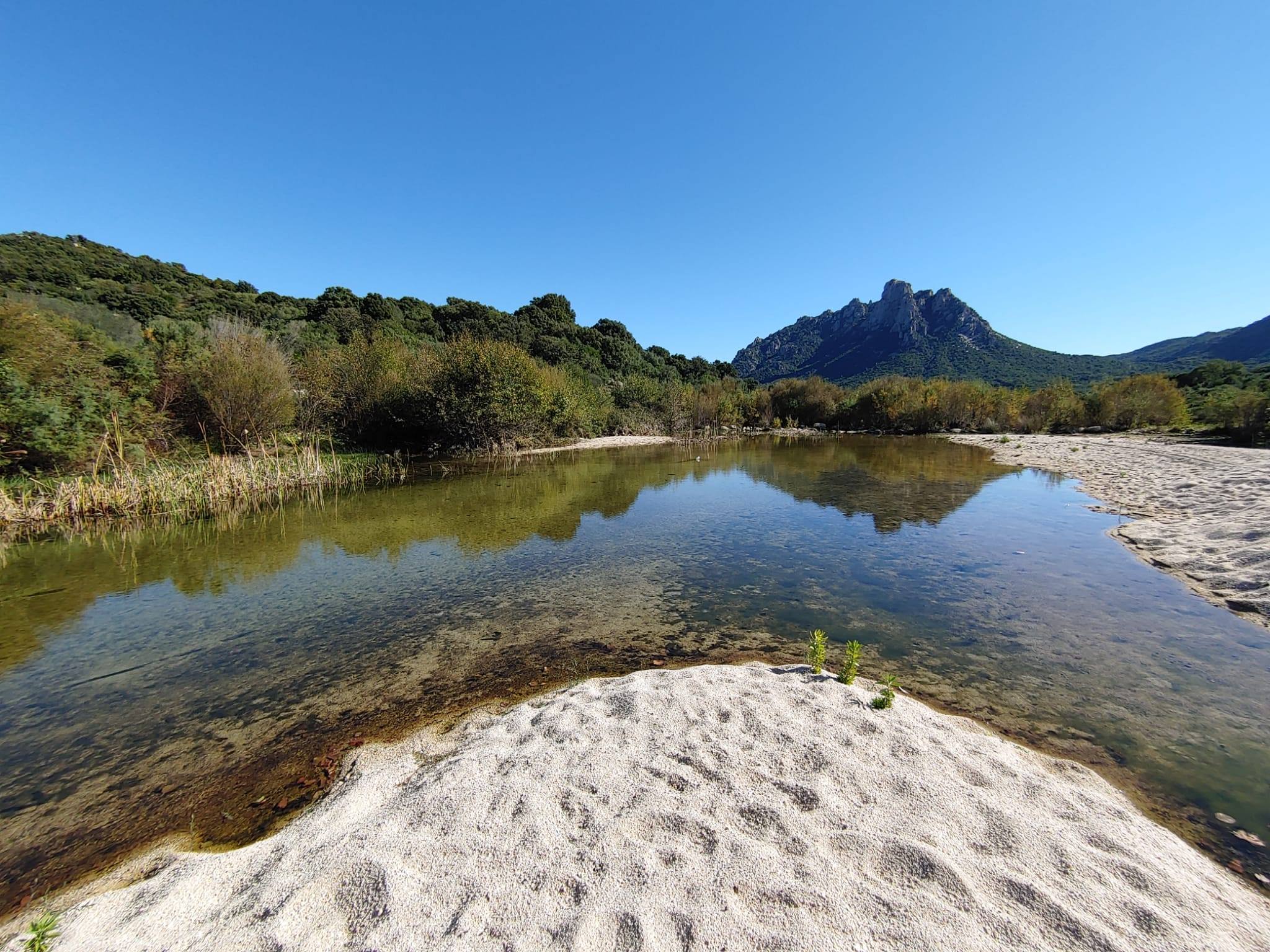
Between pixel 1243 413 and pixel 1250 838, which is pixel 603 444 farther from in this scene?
pixel 1250 838

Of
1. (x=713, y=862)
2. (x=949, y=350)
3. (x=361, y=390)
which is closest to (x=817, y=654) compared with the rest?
(x=713, y=862)

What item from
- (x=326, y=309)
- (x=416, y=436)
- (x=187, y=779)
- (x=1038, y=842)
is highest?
(x=326, y=309)

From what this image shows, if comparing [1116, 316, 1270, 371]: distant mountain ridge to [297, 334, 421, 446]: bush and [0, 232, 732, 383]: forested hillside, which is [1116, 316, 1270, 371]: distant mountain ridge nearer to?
[0, 232, 732, 383]: forested hillside

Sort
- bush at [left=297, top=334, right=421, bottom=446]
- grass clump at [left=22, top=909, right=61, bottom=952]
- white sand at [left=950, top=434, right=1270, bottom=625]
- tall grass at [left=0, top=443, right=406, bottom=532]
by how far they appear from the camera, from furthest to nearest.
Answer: bush at [left=297, top=334, right=421, bottom=446], tall grass at [left=0, top=443, right=406, bottom=532], white sand at [left=950, top=434, right=1270, bottom=625], grass clump at [left=22, top=909, right=61, bottom=952]

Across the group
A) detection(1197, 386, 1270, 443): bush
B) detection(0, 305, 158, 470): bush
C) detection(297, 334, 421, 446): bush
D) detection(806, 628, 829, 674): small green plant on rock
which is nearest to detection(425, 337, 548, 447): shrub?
detection(297, 334, 421, 446): bush

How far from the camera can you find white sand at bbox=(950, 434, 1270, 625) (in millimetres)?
8156

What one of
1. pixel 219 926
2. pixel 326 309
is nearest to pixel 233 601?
pixel 219 926

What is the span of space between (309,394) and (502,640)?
31502 mm

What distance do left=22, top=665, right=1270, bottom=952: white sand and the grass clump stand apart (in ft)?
0.27

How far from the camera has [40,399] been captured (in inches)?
603

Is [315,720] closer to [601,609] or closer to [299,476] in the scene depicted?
[601,609]

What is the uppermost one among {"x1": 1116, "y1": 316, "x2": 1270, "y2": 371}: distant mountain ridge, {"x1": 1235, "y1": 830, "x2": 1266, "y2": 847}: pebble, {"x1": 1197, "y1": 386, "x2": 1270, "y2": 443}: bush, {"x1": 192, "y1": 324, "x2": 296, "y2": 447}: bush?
{"x1": 1116, "y1": 316, "x2": 1270, "y2": 371}: distant mountain ridge

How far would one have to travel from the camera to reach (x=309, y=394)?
31.0 metres

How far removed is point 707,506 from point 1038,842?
47.7ft
